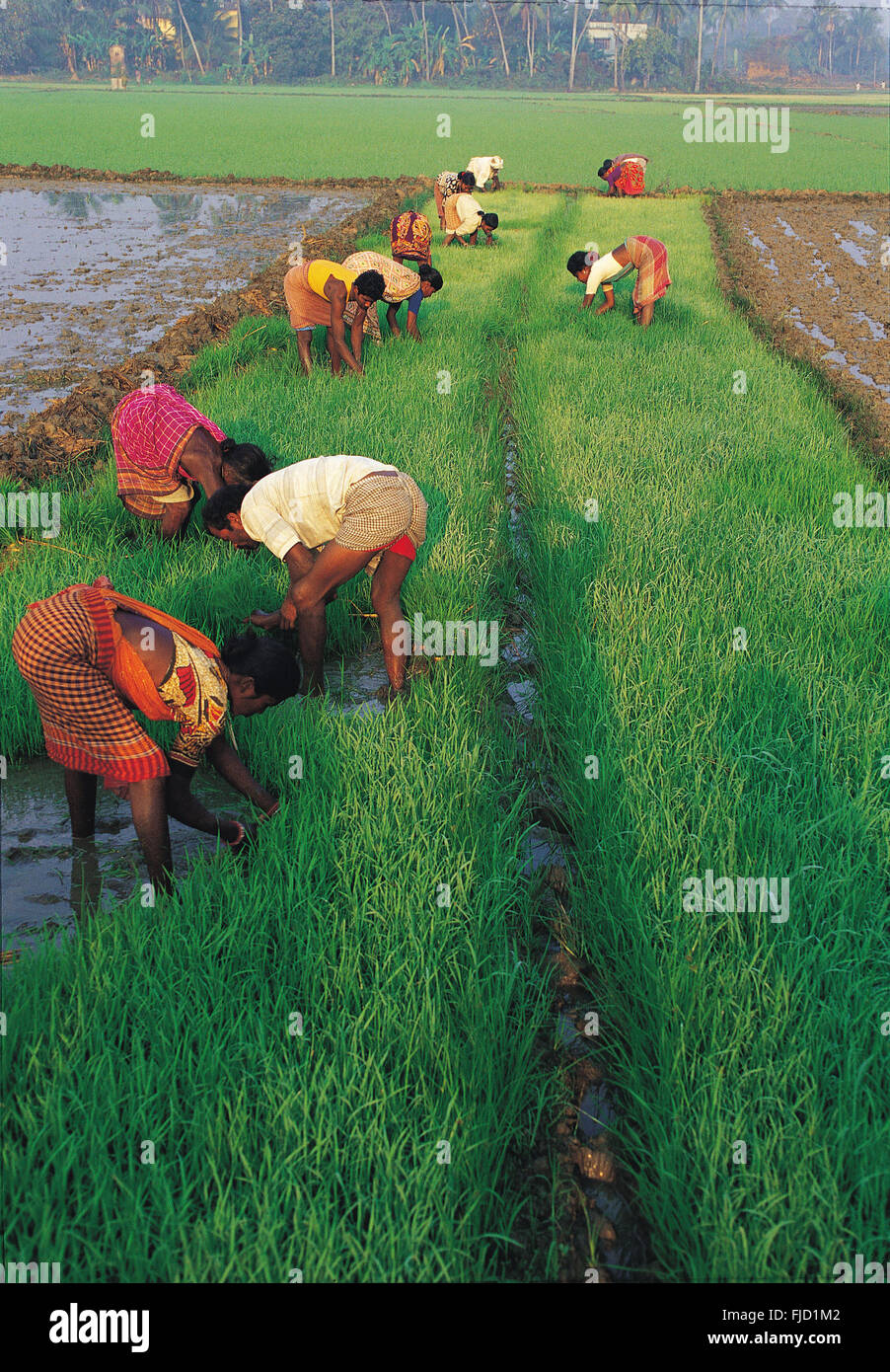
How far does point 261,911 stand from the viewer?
2.29 m

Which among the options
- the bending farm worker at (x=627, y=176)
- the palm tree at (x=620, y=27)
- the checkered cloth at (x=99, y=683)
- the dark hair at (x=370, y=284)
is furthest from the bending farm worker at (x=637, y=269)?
the palm tree at (x=620, y=27)

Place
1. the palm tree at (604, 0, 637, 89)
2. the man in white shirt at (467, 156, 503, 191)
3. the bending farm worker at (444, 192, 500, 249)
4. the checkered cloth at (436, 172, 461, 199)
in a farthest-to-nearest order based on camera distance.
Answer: the palm tree at (604, 0, 637, 89) → the man in white shirt at (467, 156, 503, 191) → the checkered cloth at (436, 172, 461, 199) → the bending farm worker at (444, 192, 500, 249)

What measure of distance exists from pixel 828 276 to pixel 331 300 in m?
8.92

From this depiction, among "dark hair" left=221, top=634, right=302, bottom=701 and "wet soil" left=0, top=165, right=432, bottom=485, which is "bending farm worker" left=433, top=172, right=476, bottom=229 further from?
"dark hair" left=221, top=634, right=302, bottom=701

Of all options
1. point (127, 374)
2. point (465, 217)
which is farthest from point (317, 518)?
point (465, 217)

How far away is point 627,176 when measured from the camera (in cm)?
1762

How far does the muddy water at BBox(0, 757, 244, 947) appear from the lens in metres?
2.39

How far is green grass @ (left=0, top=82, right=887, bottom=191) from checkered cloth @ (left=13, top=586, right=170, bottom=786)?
21161 millimetres

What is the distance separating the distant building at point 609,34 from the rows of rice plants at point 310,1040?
7906cm

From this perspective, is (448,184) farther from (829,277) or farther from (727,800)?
(727,800)

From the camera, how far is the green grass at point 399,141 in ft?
70.5

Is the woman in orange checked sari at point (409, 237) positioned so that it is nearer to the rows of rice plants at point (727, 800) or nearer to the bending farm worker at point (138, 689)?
the rows of rice plants at point (727, 800)

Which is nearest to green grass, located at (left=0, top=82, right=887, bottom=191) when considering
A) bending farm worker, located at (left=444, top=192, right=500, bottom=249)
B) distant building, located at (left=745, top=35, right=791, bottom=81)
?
bending farm worker, located at (left=444, top=192, right=500, bottom=249)
